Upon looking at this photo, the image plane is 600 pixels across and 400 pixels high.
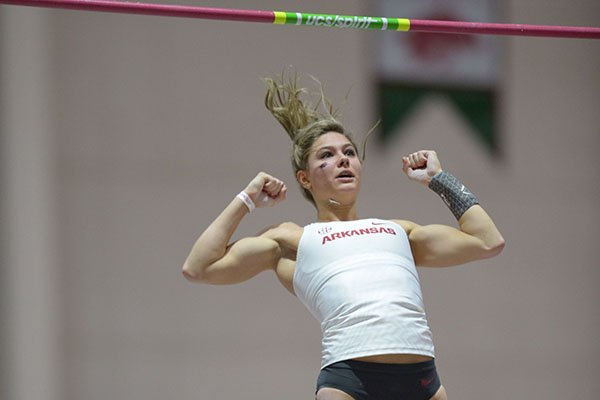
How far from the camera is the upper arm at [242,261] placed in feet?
15.6

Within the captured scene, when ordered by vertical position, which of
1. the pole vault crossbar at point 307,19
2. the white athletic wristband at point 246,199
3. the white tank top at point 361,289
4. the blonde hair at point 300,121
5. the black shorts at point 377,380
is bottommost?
the black shorts at point 377,380

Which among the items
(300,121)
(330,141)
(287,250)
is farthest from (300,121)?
(287,250)

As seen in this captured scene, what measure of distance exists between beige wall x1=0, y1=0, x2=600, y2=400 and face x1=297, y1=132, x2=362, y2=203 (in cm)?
452

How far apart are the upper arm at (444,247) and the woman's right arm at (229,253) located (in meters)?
0.73

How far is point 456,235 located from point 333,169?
2.37 ft

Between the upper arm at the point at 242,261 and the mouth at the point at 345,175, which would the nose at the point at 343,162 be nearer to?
the mouth at the point at 345,175

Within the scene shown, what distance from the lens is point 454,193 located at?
4992mm

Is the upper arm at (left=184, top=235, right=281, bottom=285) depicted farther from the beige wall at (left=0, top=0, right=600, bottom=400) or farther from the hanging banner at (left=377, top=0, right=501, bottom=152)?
the hanging banner at (left=377, top=0, right=501, bottom=152)

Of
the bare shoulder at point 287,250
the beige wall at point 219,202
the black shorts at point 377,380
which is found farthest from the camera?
the beige wall at point 219,202

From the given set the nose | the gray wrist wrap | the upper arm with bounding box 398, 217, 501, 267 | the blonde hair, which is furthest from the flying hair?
the upper arm with bounding box 398, 217, 501, 267

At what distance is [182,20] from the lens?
995 cm

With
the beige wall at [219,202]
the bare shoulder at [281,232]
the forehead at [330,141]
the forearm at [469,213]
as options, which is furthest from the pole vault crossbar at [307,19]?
the beige wall at [219,202]

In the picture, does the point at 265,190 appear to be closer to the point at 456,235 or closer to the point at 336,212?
the point at 336,212

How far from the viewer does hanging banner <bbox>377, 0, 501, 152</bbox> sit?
1072 centimetres
